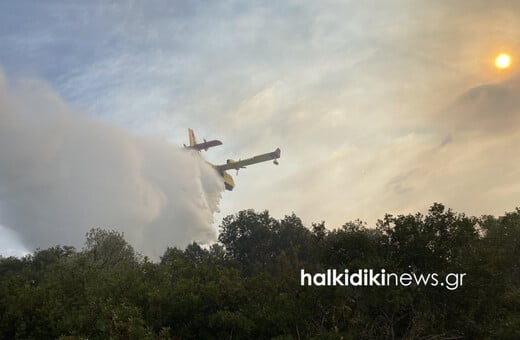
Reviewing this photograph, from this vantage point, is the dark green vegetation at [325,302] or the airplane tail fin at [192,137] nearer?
the dark green vegetation at [325,302]

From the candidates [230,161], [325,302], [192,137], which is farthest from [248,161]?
[325,302]

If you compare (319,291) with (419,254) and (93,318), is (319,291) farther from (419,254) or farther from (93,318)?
(93,318)

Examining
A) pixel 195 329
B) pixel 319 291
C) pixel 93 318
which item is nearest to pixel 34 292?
pixel 93 318

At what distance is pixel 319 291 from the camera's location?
71.2 feet

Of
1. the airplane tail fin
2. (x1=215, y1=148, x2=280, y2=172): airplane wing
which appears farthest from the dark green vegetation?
the airplane tail fin

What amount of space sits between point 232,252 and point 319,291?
69.1 meters

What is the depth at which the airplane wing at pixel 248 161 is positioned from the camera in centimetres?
9631

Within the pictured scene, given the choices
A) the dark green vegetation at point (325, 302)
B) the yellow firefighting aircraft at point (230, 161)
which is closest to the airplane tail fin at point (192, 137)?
the yellow firefighting aircraft at point (230, 161)

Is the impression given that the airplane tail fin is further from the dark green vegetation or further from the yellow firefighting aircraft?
the dark green vegetation

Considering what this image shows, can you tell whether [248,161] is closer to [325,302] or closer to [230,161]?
[230,161]

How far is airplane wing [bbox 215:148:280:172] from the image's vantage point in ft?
316

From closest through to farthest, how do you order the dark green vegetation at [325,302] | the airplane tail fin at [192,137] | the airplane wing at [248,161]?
the dark green vegetation at [325,302] < the airplane wing at [248,161] < the airplane tail fin at [192,137]

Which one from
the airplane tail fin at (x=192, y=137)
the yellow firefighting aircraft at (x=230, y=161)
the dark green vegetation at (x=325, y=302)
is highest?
the airplane tail fin at (x=192, y=137)

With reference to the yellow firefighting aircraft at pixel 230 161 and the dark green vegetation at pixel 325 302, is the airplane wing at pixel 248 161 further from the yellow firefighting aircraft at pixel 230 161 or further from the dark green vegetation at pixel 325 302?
the dark green vegetation at pixel 325 302
